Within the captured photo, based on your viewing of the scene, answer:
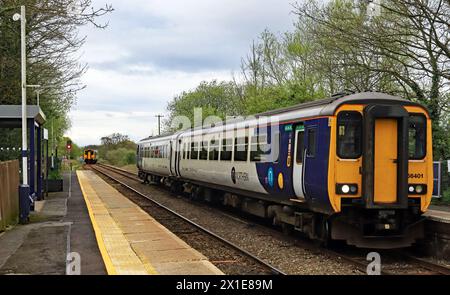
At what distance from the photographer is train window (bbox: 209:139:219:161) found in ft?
57.3

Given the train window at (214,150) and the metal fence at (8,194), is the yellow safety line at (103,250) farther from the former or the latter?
the train window at (214,150)

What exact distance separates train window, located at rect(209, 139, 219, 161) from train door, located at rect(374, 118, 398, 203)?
7.85 metres

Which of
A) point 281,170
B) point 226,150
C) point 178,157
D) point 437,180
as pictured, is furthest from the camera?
point 178,157

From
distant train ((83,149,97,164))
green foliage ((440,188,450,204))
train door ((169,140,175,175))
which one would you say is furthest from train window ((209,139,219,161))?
distant train ((83,149,97,164))

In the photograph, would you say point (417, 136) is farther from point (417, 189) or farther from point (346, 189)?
point (346, 189)

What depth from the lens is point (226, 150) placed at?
16.5m

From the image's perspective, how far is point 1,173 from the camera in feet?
44.3

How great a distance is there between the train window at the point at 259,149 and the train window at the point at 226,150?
1.89m

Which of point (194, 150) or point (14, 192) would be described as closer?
point (14, 192)

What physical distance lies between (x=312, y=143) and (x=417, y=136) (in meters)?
2.01

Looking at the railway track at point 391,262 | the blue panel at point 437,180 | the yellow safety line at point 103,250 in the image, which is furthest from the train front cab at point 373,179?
the blue panel at point 437,180

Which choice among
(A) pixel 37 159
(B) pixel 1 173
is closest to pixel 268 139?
(B) pixel 1 173

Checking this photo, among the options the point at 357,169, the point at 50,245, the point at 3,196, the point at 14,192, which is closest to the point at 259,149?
the point at 357,169

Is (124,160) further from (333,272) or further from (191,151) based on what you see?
(333,272)
